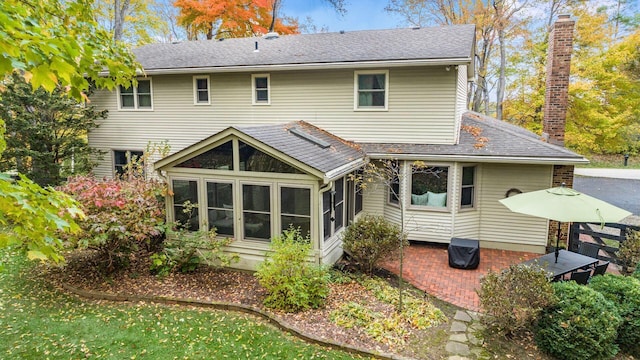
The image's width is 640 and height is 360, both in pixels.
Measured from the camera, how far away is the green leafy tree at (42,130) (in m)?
12.0

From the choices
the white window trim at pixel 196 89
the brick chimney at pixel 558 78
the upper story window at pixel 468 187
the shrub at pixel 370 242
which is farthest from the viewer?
the white window trim at pixel 196 89

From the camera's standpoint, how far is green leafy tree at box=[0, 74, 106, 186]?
12.0 meters

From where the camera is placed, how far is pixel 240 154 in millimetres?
8523

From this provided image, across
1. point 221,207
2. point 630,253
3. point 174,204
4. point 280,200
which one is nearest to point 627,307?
point 630,253

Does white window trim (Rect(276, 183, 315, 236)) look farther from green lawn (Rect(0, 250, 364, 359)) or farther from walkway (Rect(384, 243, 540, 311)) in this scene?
walkway (Rect(384, 243, 540, 311))

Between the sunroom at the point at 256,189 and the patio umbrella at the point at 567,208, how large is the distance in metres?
3.84

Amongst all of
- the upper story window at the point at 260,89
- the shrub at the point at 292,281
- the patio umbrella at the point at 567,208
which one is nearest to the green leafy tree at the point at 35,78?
the shrub at the point at 292,281

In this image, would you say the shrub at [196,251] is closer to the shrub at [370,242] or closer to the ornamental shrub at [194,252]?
the ornamental shrub at [194,252]

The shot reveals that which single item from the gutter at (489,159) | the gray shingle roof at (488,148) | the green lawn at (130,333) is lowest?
Answer: the green lawn at (130,333)

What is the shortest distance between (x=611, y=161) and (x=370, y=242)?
27.2m

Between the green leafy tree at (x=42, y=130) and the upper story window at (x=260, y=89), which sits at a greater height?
the upper story window at (x=260, y=89)

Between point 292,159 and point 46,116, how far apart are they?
9714 millimetres

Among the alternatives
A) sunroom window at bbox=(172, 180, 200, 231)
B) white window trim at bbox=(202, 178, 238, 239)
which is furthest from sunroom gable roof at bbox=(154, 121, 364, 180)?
white window trim at bbox=(202, 178, 238, 239)

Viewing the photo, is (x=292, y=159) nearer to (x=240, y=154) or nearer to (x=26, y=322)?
(x=240, y=154)
